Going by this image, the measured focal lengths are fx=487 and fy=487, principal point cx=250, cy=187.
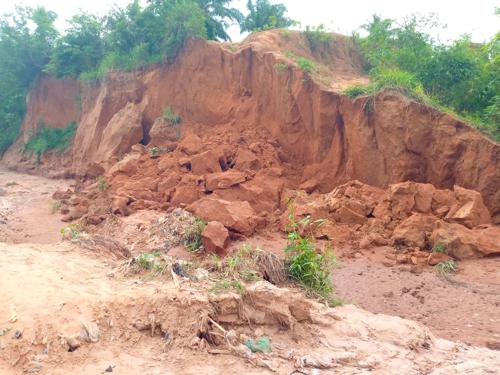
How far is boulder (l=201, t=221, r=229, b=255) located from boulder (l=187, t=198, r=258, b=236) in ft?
1.51

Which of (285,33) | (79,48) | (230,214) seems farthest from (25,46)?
(230,214)

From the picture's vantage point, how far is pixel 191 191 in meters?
10.3

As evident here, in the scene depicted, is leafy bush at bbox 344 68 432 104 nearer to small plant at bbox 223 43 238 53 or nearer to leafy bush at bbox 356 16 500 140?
leafy bush at bbox 356 16 500 140

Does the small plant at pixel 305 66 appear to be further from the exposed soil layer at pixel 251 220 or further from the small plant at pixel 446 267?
the small plant at pixel 446 267

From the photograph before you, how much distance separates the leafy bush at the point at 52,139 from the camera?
1847 cm

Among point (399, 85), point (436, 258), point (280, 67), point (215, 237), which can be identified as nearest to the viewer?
point (436, 258)

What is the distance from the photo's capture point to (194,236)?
8539mm

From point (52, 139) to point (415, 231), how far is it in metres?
15.4

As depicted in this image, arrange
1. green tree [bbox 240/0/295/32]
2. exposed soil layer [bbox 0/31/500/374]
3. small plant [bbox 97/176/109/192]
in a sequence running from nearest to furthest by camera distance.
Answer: exposed soil layer [bbox 0/31/500/374] → small plant [bbox 97/176/109/192] → green tree [bbox 240/0/295/32]

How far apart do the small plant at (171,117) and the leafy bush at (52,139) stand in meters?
6.46

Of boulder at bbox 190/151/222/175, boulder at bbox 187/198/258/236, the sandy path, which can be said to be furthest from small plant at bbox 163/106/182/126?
boulder at bbox 187/198/258/236

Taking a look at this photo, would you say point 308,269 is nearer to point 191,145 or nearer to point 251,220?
point 251,220

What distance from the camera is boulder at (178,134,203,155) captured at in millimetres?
11656

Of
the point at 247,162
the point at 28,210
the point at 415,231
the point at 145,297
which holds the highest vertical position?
the point at 247,162
